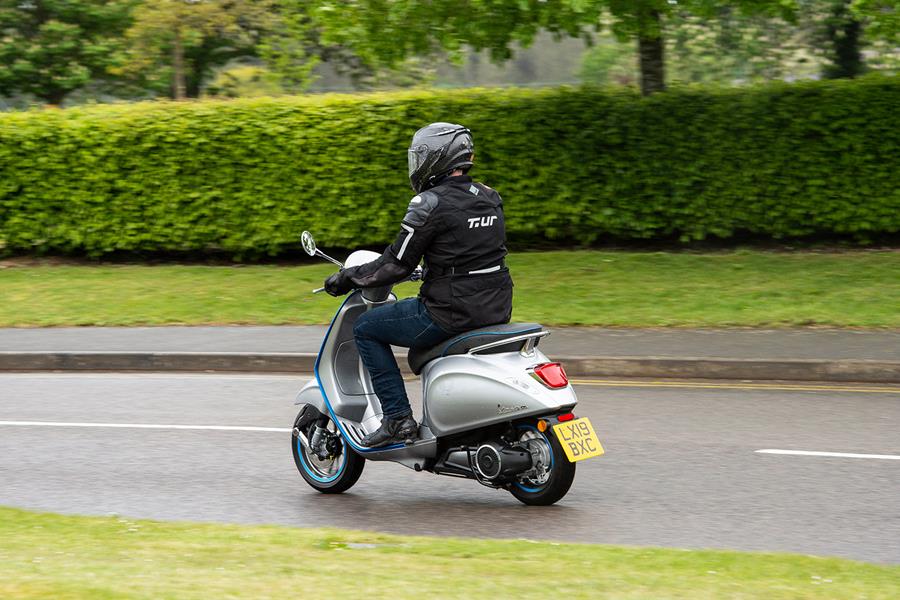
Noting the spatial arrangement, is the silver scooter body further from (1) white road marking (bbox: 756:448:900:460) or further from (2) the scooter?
(1) white road marking (bbox: 756:448:900:460)

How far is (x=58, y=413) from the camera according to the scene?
10.2 meters

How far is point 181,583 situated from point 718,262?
41.2 feet

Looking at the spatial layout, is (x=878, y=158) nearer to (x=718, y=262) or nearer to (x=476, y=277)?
(x=718, y=262)

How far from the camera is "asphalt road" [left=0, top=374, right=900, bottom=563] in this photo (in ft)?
21.1

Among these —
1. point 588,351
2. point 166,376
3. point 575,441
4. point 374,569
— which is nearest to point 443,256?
point 575,441

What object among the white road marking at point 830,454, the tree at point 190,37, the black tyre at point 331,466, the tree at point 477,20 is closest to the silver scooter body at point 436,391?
the black tyre at point 331,466

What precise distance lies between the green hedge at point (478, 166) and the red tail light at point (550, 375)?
36.5 feet

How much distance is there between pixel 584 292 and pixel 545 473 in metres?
8.20

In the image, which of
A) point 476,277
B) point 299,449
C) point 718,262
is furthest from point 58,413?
point 718,262

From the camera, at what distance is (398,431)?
694 cm

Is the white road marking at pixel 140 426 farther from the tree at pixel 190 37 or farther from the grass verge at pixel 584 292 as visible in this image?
the tree at pixel 190 37

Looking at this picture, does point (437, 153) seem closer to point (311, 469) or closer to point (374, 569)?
point (311, 469)

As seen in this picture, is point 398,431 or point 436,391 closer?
point 436,391

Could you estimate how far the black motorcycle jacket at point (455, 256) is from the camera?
6598 mm
